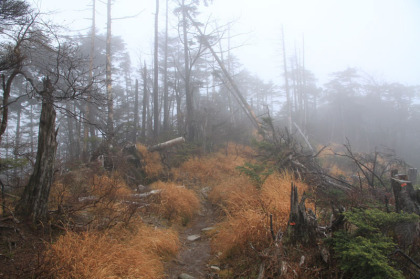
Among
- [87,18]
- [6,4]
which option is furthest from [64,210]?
[87,18]

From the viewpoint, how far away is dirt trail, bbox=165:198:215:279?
4.08 m

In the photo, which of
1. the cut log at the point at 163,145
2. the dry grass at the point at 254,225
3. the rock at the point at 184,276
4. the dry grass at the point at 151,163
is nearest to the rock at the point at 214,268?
the dry grass at the point at 254,225

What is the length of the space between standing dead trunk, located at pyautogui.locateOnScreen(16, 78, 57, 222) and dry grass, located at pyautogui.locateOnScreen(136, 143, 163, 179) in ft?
18.0

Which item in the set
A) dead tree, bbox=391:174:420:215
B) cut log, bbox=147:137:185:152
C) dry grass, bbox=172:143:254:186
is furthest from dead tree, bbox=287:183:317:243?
cut log, bbox=147:137:185:152

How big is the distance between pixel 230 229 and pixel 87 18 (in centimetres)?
1838

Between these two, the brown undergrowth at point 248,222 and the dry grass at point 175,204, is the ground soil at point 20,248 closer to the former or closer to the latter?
the brown undergrowth at point 248,222

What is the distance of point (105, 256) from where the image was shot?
3.33 metres

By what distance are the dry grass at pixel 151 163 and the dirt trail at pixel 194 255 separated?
12.1ft

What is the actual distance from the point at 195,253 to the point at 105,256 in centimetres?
204

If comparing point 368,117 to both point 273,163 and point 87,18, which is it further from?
point 87,18

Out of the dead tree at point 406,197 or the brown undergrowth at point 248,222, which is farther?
the brown undergrowth at point 248,222

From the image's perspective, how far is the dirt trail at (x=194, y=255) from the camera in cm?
408

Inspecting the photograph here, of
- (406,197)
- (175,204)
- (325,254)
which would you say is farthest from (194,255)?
(406,197)

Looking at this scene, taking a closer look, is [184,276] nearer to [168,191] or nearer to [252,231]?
[252,231]
